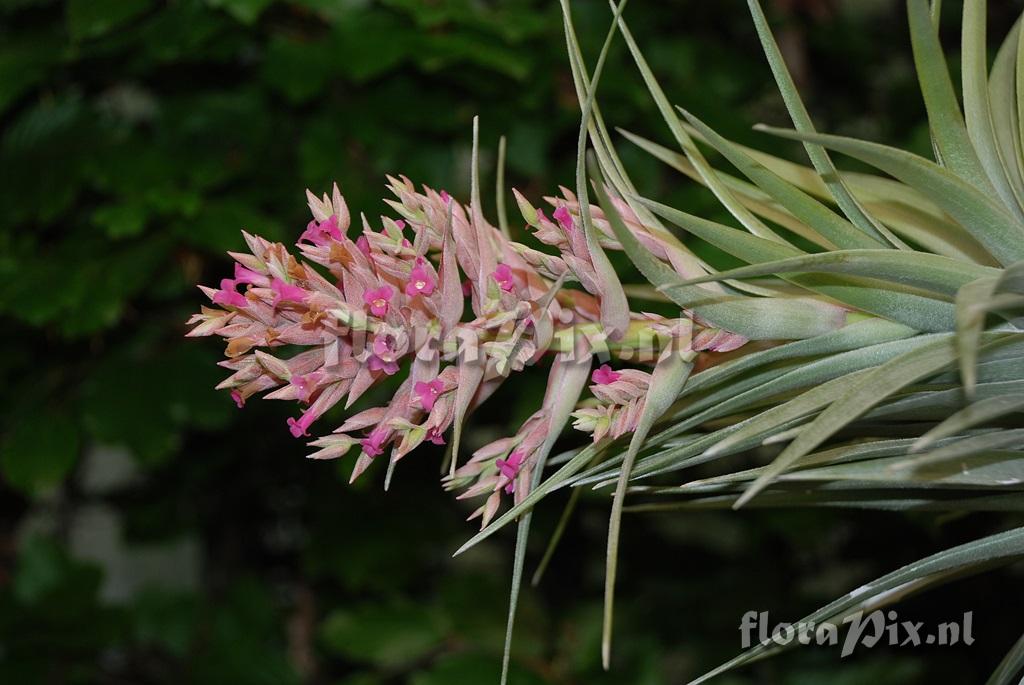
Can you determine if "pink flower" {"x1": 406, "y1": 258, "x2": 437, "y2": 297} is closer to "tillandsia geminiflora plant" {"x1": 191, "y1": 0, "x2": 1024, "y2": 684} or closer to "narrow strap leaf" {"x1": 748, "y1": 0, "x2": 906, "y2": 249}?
"tillandsia geminiflora plant" {"x1": 191, "y1": 0, "x2": 1024, "y2": 684}

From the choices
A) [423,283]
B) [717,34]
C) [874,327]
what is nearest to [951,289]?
[874,327]

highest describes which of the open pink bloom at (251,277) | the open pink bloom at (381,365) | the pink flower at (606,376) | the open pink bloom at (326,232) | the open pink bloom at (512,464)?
the open pink bloom at (326,232)

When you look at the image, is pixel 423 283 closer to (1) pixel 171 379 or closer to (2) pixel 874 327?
(2) pixel 874 327

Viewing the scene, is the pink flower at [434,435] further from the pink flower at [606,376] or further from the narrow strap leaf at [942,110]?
the narrow strap leaf at [942,110]

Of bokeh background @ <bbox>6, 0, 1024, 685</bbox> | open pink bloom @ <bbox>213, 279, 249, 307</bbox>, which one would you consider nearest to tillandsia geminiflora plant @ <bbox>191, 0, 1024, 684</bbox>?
open pink bloom @ <bbox>213, 279, 249, 307</bbox>

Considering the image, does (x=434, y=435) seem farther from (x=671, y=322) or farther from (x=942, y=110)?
(x=942, y=110)

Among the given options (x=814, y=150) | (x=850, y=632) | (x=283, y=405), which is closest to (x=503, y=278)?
(x=814, y=150)

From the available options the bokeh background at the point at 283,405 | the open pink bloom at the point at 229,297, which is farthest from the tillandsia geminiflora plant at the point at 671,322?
the bokeh background at the point at 283,405
